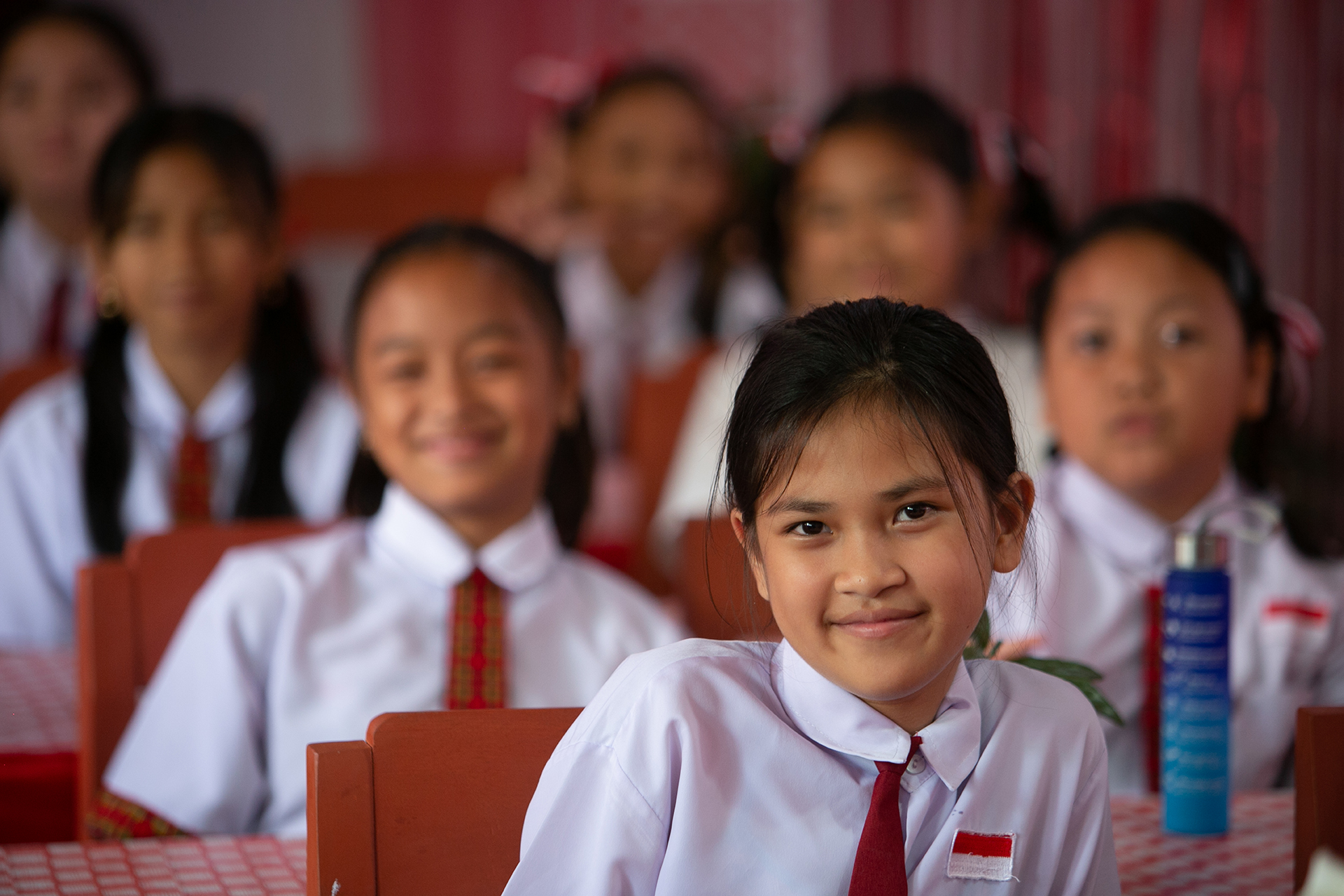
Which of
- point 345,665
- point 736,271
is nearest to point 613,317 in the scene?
point 736,271

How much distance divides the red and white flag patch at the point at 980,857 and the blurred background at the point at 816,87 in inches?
73.0

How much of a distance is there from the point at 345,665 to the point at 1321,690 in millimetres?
1003

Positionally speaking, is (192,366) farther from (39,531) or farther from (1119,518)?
(1119,518)

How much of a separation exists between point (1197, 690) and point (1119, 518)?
16.2 inches

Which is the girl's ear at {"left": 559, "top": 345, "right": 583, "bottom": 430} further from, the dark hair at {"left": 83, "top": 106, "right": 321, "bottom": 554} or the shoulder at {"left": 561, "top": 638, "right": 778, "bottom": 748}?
the shoulder at {"left": 561, "top": 638, "right": 778, "bottom": 748}

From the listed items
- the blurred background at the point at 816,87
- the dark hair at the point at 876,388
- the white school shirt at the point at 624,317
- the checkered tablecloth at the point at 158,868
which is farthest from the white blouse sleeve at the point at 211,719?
the white school shirt at the point at 624,317

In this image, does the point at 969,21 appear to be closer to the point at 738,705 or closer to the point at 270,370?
the point at 270,370

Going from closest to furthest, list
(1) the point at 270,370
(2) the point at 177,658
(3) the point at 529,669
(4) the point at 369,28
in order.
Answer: (2) the point at 177,658 < (3) the point at 529,669 < (1) the point at 270,370 < (4) the point at 369,28

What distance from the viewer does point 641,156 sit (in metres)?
3.23

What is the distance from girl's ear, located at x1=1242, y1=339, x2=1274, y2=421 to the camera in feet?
5.20

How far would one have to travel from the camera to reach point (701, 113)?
10.6 ft

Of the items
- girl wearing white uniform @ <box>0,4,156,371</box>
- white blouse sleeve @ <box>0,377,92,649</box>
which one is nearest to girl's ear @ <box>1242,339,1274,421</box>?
white blouse sleeve @ <box>0,377,92,649</box>

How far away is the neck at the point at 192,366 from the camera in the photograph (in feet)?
6.99

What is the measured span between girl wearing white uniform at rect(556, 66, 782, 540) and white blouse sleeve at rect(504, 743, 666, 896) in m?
2.22
